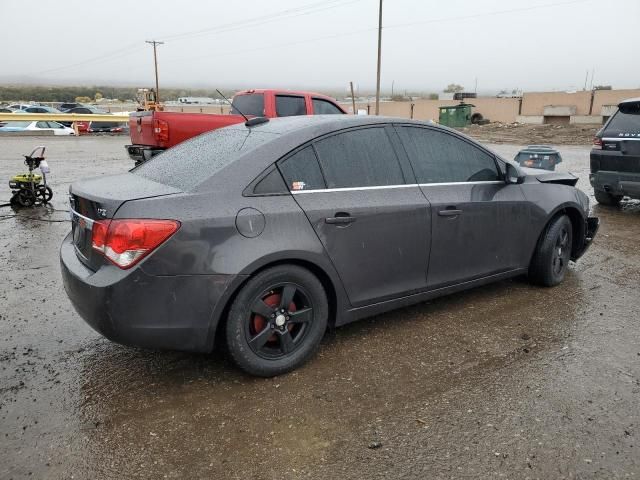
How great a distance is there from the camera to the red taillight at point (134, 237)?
8.95 ft

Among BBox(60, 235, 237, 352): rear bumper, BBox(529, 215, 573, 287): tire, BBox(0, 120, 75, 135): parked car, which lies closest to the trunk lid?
BBox(60, 235, 237, 352): rear bumper

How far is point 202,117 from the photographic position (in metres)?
9.59

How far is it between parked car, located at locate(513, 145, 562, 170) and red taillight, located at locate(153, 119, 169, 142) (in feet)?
Result: 19.7

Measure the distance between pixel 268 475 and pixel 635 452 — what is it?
180 centimetres

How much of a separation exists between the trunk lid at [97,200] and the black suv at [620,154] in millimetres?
7031

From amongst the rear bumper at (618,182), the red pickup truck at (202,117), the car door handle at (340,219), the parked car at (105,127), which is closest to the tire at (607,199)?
the rear bumper at (618,182)

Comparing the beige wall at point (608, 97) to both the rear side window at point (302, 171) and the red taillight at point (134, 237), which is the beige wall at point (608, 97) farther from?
the red taillight at point (134, 237)

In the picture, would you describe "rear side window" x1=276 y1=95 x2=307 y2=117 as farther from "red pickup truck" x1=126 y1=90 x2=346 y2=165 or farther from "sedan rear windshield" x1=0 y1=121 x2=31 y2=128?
"sedan rear windshield" x1=0 y1=121 x2=31 y2=128

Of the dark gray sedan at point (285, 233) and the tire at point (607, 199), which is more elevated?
the dark gray sedan at point (285, 233)

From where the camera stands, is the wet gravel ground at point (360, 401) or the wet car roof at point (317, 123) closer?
the wet gravel ground at point (360, 401)

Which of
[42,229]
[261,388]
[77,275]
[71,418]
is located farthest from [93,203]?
[42,229]

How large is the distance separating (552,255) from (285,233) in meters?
2.80

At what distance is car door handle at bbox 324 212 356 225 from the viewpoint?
325 cm

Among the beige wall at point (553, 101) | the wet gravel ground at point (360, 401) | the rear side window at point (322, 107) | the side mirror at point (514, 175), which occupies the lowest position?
the wet gravel ground at point (360, 401)
